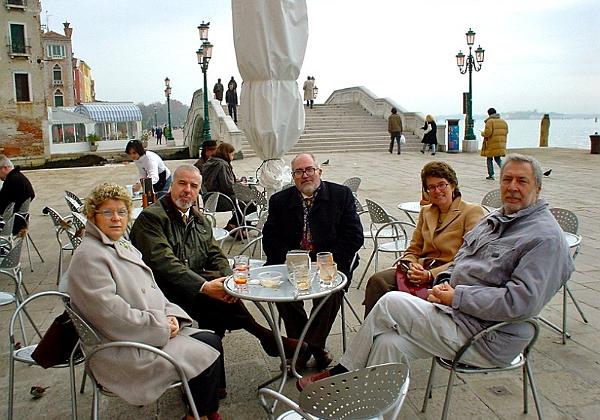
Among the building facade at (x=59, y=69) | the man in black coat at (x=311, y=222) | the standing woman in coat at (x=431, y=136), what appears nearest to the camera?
the man in black coat at (x=311, y=222)

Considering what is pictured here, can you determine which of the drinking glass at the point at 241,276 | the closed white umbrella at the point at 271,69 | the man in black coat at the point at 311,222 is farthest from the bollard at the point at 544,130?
the drinking glass at the point at 241,276

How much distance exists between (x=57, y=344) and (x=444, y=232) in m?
2.30

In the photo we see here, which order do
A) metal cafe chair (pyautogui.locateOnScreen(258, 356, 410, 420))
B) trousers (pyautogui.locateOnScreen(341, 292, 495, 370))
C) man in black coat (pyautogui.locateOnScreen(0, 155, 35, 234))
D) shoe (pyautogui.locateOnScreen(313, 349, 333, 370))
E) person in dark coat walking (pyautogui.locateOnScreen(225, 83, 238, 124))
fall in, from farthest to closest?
person in dark coat walking (pyautogui.locateOnScreen(225, 83, 238, 124))
man in black coat (pyautogui.locateOnScreen(0, 155, 35, 234))
shoe (pyautogui.locateOnScreen(313, 349, 333, 370))
trousers (pyautogui.locateOnScreen(341, 292, 495, 370))
metal cafe chair (pyautogui.locateOnScreen(258, 356, 410, 420))

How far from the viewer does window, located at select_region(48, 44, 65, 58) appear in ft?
200

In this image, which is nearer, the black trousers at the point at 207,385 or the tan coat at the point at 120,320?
the tan coat at the point at 120,320

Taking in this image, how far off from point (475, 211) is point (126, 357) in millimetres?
2233

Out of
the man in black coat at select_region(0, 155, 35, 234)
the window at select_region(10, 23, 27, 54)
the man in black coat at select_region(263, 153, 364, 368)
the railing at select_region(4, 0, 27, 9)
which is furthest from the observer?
the window at select_region(10, 23, 27, 54)

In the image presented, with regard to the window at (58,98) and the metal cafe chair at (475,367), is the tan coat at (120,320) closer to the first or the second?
the metal cafe chair at (475,367)

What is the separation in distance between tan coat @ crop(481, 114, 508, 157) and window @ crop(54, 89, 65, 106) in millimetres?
57754

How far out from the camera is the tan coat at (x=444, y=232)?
11.2 ft

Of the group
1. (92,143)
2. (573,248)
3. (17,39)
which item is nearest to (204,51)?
(573,248)

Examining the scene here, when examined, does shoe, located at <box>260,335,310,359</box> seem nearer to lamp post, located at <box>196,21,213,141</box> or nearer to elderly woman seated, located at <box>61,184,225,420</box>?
elderly woman seated, located at <box>61,184,225,420</box>

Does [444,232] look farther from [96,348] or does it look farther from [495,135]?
[495,135]

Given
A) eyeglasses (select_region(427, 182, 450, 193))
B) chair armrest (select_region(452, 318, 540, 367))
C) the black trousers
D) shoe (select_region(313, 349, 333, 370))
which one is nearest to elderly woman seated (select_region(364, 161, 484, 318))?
eyeglasses (select_region(427, 182, 450, 193))
